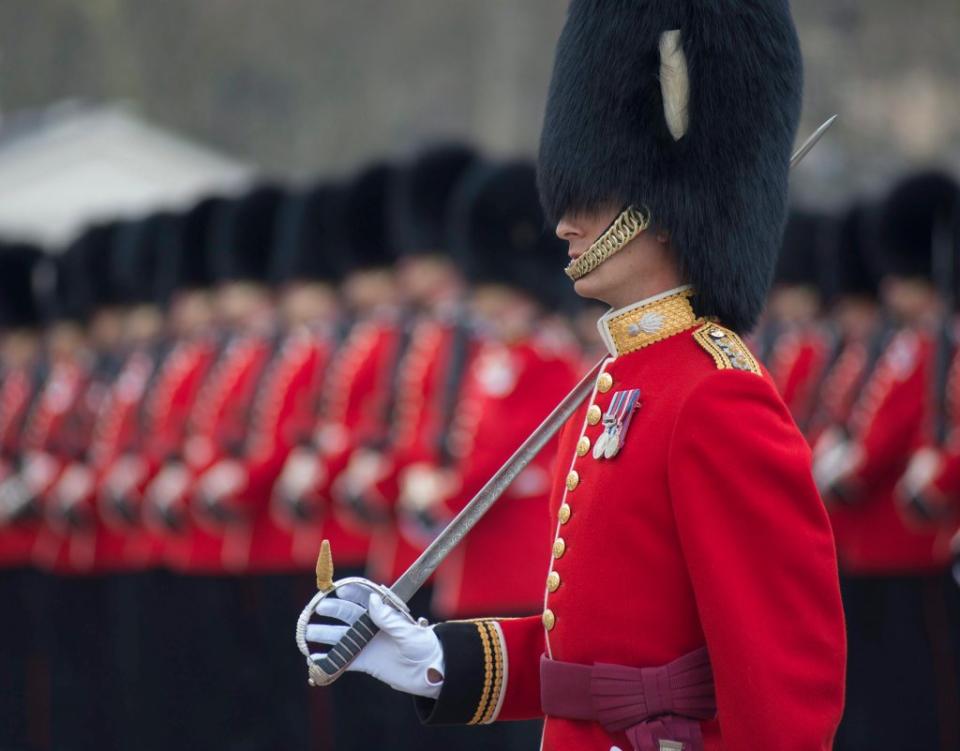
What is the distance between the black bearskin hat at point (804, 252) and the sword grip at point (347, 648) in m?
5.20

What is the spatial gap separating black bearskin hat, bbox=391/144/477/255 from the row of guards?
0.01 m

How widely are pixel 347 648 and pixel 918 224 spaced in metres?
4.34

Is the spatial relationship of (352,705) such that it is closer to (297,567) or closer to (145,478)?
(297,567)

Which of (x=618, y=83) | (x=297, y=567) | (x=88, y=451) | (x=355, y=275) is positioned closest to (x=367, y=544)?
(x=297, y=567)

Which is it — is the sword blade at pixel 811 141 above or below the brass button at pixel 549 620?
above

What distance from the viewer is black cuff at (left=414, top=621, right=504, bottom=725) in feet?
8.69

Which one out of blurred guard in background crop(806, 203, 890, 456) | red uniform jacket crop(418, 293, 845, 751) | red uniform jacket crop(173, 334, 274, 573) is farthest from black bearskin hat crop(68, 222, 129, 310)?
red uniform jacket crop(418, 293, 845, 751)

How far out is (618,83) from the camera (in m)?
2.64

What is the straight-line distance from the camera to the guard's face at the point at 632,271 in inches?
100

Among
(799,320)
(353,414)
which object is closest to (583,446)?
(353,414)

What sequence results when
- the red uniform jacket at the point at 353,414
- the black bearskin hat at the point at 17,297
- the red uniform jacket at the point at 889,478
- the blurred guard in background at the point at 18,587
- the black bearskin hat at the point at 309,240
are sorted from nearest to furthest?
the red uniform jacket at the point at 889,478
the red uniform jacket at the point at 353,414
the black bearskin hat at the point at 309,240
the blurred guard in background at the point at 18,587
the black bearskin hat at the point at 17,297

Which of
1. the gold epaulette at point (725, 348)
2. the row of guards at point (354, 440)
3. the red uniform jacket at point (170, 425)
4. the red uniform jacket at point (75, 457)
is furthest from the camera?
the red uniform jacket at point (75, 457)

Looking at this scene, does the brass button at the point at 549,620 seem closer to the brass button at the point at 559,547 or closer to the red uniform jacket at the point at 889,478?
the brass button at the point at 559,547

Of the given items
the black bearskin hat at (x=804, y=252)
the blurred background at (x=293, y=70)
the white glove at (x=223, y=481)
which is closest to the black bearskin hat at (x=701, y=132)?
the white glove at (x=223, y=481)
